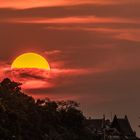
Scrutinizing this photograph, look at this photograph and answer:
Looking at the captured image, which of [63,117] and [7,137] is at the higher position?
[63,117]

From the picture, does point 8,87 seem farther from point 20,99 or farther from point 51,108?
point 51,108

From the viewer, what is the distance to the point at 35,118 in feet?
447

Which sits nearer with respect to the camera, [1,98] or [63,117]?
[1,98]

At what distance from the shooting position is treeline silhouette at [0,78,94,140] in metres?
116

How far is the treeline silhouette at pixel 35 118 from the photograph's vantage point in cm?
11625

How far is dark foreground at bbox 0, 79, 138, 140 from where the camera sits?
381 feet

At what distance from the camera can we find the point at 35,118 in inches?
5359

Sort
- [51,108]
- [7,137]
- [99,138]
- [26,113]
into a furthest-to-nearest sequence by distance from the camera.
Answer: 1. [99,138]
2. [51,108]
3. [26,113]
4. [7,137]

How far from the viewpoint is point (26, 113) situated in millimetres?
130625

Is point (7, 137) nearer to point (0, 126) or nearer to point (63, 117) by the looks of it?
point (0, 126)

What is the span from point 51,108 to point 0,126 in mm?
42109

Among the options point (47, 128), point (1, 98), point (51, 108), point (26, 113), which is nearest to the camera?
point (1, 98)

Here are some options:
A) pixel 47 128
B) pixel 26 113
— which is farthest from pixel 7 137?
pixel 47 128

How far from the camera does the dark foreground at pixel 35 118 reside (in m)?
116
